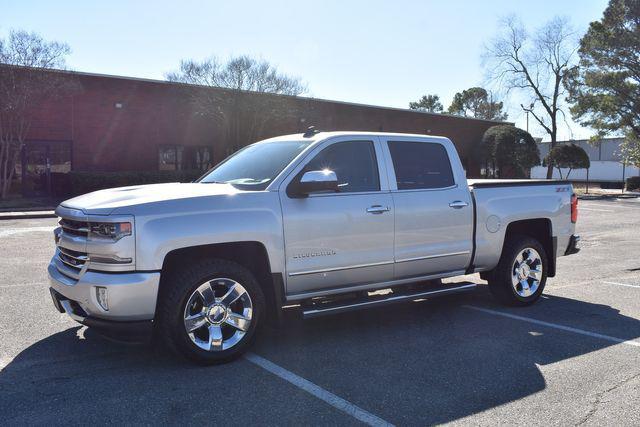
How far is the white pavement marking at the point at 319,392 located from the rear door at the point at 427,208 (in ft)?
5.47

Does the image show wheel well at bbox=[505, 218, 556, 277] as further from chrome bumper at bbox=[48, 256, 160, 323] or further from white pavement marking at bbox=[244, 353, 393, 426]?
chrome bumper at bbox=[48, 256, 160, 323]

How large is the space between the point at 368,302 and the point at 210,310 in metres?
1.54

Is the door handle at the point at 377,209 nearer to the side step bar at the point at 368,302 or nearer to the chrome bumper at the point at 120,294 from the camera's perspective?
the side step bar at the point at 368,302

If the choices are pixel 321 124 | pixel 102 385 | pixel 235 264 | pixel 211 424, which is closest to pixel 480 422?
pixel 211 424

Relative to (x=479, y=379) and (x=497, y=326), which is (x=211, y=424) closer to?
(x=479, y=379)

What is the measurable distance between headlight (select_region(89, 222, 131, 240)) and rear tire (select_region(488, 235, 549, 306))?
14.2ft

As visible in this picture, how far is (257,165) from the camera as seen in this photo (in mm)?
5461

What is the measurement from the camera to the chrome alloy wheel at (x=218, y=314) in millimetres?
4465

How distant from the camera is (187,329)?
4.40 metres

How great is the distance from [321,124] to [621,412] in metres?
30.2

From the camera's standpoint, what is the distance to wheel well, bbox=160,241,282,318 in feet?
15.0

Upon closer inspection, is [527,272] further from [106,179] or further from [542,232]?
[106,179]

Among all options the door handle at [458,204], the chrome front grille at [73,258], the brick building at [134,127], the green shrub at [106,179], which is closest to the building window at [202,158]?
the brick building at [134,127]

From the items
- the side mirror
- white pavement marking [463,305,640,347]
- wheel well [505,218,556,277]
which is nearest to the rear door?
white pavement marking [463,305,640,347]
